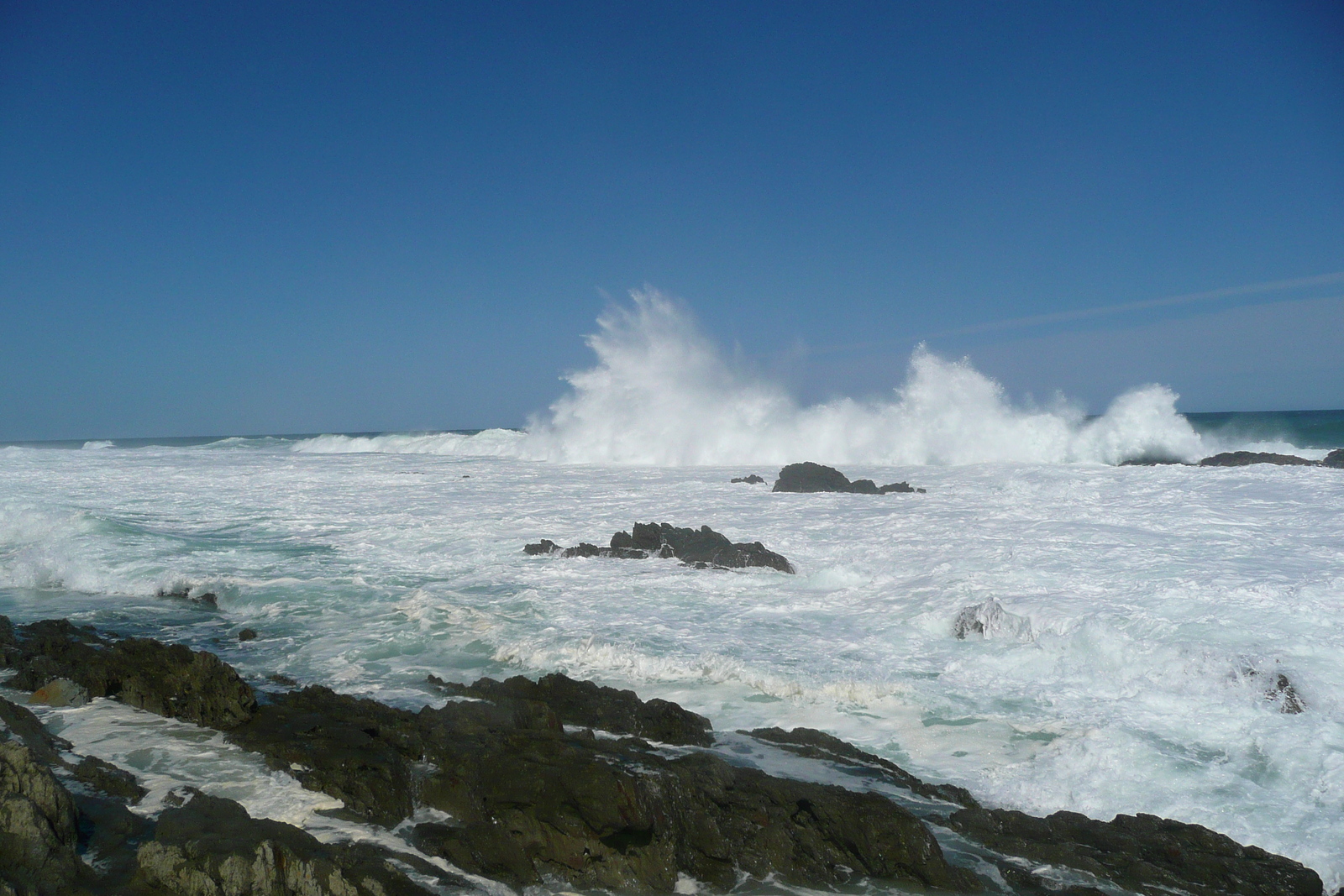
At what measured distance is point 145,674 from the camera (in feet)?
20.0

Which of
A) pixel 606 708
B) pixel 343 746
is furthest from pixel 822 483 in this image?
pixel 343 746

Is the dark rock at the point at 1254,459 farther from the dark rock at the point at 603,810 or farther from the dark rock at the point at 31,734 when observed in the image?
the dark rock at the point at 31,734

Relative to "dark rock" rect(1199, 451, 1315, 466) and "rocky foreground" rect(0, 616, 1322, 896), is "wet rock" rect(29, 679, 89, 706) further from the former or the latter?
"dark rock" rect(1199, 451, 1315, 466)

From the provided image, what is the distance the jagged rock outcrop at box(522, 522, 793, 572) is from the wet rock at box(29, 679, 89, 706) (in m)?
6.88

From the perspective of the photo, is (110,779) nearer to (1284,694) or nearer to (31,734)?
(31,734)

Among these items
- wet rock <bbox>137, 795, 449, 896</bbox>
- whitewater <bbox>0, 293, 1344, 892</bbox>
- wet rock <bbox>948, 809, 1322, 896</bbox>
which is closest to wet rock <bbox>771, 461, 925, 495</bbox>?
whitewater <bbox>0, 293, 1344, 892</bbox>

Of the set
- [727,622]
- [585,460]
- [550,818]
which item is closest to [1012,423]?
[585,460]

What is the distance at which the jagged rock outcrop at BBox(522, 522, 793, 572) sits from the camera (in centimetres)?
1129

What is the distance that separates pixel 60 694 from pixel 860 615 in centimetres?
748

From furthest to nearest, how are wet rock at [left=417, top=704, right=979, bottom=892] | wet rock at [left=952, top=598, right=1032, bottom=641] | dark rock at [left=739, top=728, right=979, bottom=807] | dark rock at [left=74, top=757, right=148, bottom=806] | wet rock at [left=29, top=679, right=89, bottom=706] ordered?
wet rock at [left=952, top=598, right=1032, bottom=641] → wet rock at [left=29, top=679, right=89, bottom=706] → dark rock at [left=739, top=728, right=979, bottom=807] → dark rock at [left=74, top=757, right=148, bottom=806] → wet rock at [left=417, top=704, right=979, bottom=892]

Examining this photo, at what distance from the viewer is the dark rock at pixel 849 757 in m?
4.77

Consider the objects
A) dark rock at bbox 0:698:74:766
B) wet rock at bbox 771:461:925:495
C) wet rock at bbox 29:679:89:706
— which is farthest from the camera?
wet rock at bbox 771:461:925:495

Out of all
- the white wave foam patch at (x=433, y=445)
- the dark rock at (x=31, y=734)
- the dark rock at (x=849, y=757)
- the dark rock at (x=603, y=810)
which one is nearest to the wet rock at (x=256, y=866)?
the dark rock at (x=603, y=810)

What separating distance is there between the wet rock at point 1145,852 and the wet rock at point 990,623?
3.39 meters
